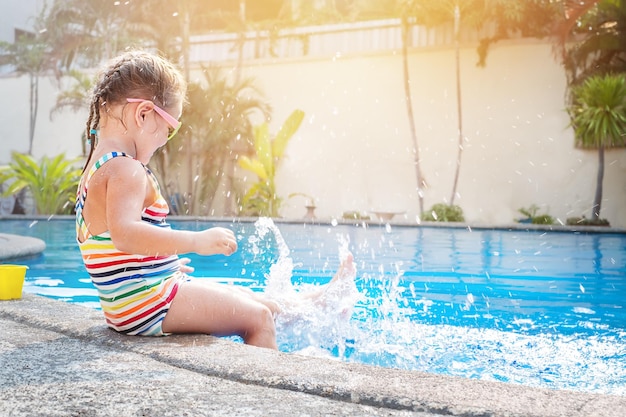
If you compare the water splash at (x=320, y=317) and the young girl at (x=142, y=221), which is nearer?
the young girl at (x=142, y=221)

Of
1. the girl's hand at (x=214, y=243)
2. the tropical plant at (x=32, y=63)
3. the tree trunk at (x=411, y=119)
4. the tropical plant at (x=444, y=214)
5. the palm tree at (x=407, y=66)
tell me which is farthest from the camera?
the tropical plant at (x=32, y=63)

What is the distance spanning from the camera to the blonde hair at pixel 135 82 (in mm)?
2316

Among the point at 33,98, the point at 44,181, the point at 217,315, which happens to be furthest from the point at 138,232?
the point at 33,98

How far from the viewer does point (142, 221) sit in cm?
225

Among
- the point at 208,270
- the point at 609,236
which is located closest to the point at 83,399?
the point at 208,270

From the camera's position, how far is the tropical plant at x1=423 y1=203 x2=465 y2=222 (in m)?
13.3

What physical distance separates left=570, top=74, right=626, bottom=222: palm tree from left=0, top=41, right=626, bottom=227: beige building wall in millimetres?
796

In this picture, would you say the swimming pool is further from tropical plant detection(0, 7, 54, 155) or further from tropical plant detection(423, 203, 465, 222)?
tropical plant detection(0, 7, 54, 155)

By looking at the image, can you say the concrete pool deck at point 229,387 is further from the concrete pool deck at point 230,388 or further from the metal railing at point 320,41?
the metal railing at point 320,41

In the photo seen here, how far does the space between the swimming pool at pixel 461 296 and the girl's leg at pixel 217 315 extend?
70 centimetres

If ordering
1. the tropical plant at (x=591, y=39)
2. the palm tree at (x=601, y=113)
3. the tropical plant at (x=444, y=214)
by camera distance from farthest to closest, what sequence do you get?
the tropical plant at (x=444, y=214), the tropical plant at (x=591, y=39), the palm tree at (x=601, y=113)

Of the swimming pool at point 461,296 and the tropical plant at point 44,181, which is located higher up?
the tropical plant at point 44,181

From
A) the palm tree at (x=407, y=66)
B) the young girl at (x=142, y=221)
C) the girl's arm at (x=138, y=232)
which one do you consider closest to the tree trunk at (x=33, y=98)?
the palm tree at (x=407, y=66)

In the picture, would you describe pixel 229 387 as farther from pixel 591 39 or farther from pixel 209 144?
pixel 209 144
